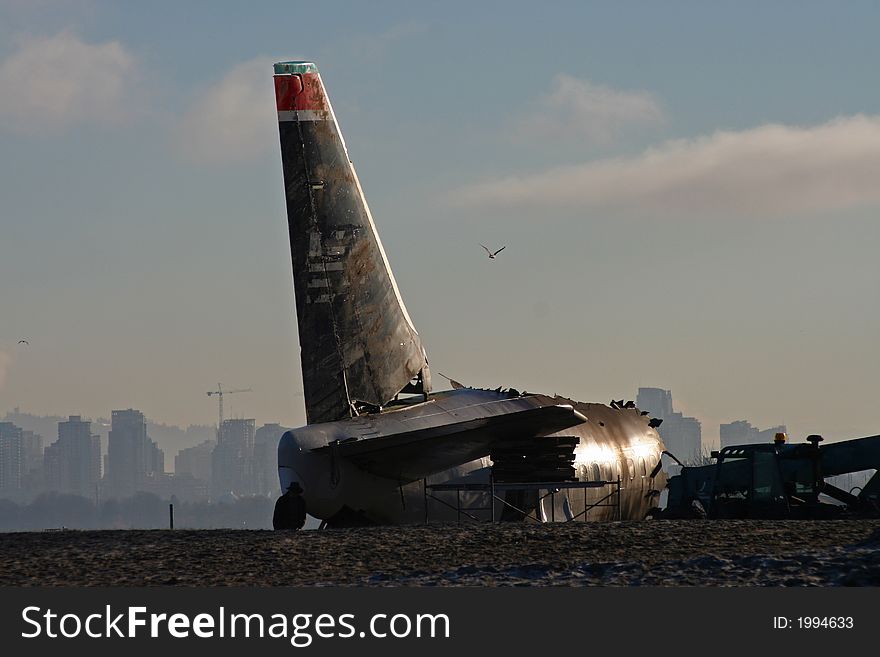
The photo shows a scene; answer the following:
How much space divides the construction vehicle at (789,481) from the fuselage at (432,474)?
14.9 feet

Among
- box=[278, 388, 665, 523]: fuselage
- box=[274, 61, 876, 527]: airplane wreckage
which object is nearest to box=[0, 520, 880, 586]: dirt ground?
box=[278, 388, 665, 523]: fuselage

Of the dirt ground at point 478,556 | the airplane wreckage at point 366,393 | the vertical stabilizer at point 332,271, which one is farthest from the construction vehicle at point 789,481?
the vertical stabilizer at point 332,271

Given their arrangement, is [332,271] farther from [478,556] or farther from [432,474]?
[478,556]

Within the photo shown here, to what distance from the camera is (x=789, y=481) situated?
137 ft

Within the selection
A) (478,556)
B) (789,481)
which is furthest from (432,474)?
(478,556)

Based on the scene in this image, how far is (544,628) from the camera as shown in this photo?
19406 mm

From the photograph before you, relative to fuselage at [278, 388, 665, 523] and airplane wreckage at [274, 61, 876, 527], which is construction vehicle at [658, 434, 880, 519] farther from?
fuselage at [278, 388, 665, 523]

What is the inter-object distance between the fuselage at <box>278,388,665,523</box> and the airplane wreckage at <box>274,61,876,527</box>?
0.16 ft

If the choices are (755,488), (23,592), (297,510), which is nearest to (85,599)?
(23,592)

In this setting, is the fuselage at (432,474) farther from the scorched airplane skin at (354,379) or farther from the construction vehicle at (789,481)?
the construction vehicle at (789,481)

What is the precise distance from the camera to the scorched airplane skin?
37250mm

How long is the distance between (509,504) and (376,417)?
5.00 meters

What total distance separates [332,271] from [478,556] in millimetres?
16132

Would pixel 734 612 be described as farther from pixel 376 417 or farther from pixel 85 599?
pixel 376 417
